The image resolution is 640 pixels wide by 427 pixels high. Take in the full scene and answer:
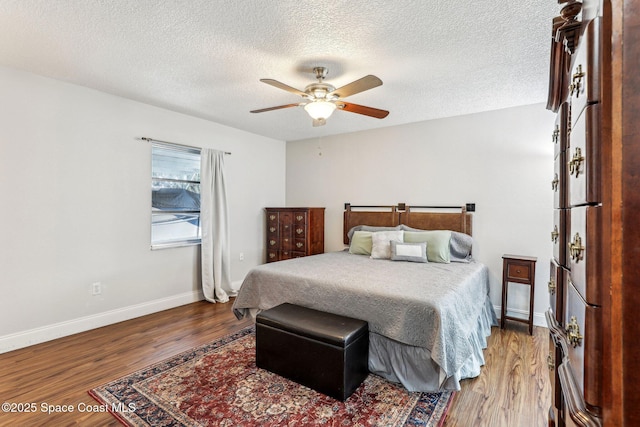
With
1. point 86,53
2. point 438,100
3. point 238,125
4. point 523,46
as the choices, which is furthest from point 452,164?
point 86,53

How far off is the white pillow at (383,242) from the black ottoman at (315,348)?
4.92 feet

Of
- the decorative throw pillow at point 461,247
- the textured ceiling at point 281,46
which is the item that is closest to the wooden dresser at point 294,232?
the textured ceiling at point 281,46

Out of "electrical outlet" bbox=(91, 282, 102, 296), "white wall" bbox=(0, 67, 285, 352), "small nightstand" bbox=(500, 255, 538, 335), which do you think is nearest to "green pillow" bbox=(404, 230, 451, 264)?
"small nightstand" bbox=(500, 255, 538, 335)

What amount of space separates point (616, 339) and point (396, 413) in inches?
66.5

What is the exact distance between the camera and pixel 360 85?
2303mm

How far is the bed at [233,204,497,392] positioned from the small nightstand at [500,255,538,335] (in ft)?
0.56

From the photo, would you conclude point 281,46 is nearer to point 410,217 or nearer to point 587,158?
point 587,158

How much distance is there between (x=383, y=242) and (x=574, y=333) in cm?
296

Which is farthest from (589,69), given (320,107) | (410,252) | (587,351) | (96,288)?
(96,288)

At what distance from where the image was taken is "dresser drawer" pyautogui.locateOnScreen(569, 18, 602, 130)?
653 millimetres

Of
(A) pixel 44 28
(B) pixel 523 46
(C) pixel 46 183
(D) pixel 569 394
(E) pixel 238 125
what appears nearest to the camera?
(D) pixel 569 394

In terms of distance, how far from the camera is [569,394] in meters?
0.80

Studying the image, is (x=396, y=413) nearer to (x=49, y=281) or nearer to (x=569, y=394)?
(x=569, y=394)

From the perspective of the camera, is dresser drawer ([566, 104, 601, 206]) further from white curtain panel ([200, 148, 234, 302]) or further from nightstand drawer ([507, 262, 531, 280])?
white curtain panel ([200, 148, 234, 302])
